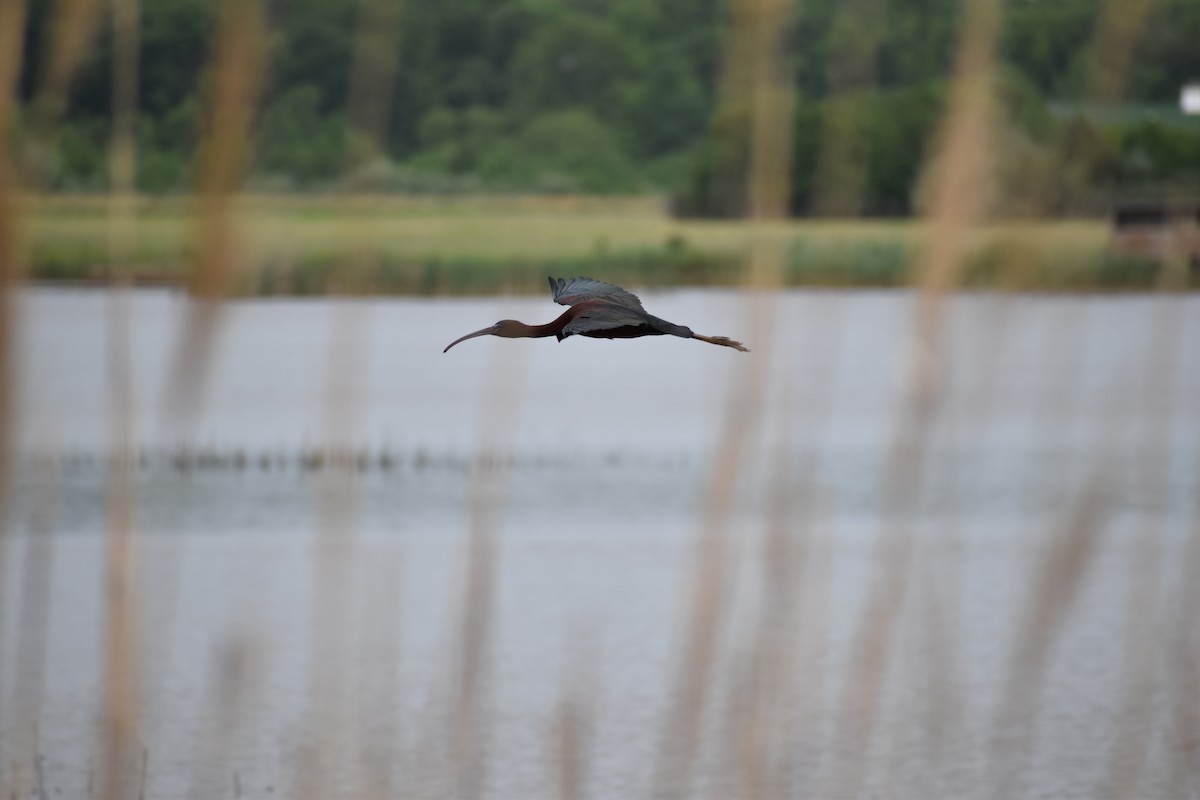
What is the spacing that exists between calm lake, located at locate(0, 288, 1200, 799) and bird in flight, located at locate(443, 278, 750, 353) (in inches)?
90.8

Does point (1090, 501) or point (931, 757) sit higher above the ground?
point (1090, 501)

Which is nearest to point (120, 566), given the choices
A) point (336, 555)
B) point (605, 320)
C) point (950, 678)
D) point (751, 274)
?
point (336, 555)

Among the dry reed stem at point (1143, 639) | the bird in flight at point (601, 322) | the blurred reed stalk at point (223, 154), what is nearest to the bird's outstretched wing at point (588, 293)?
the bird in flight at point (601, 322)

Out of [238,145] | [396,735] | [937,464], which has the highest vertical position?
[238,145]

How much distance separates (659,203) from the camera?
28.0 m

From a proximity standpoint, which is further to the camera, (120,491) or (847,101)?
(847,101)

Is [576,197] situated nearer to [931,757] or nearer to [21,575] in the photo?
[21,575]

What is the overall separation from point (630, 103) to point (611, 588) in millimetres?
16130

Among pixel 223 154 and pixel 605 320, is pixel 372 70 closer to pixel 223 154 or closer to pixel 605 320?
pixel 223 154

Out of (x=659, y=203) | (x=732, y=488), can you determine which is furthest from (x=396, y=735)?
(x=659, y=203)

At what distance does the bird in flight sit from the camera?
5.65ft

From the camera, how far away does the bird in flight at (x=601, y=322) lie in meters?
1.72

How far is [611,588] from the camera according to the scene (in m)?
9.88

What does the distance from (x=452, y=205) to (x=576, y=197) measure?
3420 mm
